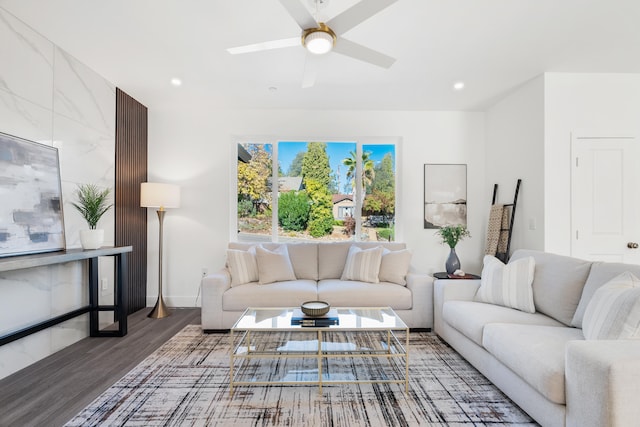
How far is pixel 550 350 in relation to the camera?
1.66 meters

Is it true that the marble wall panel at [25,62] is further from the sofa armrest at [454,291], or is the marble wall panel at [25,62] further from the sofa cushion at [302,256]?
the sofa armrest at [454,291]

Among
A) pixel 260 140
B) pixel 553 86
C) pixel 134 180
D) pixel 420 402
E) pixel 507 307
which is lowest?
pixel 420 402

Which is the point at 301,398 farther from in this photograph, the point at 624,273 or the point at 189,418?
the point at 624,273

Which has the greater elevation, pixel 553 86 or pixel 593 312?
pixel 553 86

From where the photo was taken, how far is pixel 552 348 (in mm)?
1682

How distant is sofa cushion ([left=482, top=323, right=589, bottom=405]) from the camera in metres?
1.50

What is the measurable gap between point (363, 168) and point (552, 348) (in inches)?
118

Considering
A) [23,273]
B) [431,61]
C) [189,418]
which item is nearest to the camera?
[189,418]

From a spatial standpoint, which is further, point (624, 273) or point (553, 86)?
point (553, 86)

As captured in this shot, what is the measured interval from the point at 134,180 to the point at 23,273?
170 centimetres

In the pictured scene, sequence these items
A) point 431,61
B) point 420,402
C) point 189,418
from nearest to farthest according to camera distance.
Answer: point 189,418, point 420,402, point 431,61

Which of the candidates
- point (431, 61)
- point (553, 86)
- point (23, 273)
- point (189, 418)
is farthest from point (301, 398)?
point (553, 86)

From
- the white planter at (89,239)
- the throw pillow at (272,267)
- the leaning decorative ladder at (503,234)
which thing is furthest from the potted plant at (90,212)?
the leaning decorative ladder at (503,234)

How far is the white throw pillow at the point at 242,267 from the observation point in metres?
3.27
